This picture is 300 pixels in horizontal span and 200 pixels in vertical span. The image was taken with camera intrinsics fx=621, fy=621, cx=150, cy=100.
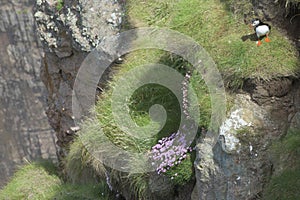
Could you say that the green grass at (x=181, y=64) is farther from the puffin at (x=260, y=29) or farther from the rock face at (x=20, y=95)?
the rock face at (x=20, y=95)

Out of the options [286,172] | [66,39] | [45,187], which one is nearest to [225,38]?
[286,172]

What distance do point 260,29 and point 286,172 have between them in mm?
949

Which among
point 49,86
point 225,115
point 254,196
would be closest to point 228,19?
point 225,115

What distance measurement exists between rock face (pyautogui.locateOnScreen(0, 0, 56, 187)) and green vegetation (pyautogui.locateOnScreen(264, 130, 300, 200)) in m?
5.98

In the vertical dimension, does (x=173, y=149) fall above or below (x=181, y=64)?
below

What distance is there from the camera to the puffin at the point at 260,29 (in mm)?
3826

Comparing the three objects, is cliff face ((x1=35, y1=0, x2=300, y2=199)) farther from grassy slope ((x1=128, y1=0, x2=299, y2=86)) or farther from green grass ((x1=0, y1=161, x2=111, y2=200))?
green grass ((x1=0, y1=161, x2=111, y2=200))

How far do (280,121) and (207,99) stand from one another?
0.50 m

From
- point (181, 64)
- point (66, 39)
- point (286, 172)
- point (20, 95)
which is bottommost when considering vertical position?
point (20, 95)

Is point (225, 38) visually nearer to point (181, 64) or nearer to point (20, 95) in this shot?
point (181, 64)

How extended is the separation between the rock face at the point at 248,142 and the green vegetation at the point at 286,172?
0.25ft

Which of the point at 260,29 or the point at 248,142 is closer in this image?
the point at 248,142

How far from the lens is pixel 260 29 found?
3.83 m

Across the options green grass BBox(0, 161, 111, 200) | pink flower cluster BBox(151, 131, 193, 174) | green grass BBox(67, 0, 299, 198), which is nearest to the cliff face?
green grass BBox(67, 0, 299, 198)
